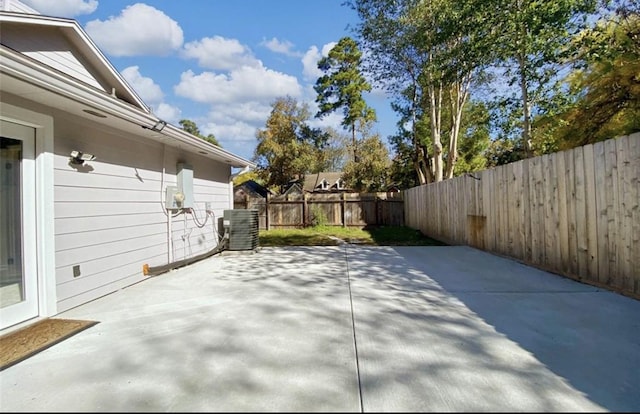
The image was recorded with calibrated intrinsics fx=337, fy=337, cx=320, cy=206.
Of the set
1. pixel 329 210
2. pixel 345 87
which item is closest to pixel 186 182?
pixel 329 210

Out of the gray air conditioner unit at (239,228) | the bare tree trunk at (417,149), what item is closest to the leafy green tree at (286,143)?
the bare tree trunk at (417,149)

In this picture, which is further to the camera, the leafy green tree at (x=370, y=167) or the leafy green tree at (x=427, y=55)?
the leafy green tree at (x=370, y=167)

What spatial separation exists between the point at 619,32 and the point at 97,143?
9823 millimetres

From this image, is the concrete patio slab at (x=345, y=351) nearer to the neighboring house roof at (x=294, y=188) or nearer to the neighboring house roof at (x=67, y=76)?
the neighboring house roof at (x=67, y=76)

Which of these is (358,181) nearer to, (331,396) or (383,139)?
(383,139)

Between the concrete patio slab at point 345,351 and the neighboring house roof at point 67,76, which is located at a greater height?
the neighboring house roof at point 67,76

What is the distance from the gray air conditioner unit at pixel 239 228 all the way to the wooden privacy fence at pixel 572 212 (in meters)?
4.90

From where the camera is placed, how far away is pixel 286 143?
1914 cm

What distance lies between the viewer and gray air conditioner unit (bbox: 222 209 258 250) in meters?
7.21

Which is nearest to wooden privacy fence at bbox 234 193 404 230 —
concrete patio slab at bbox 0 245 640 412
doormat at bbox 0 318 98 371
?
concrete patio slab at bbox 0 245 640 412

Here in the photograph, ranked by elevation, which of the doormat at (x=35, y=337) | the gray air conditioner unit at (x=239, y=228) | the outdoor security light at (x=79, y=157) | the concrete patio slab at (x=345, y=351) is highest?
the outdoor security light at (x=79, y=157)

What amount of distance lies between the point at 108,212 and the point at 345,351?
3.51m

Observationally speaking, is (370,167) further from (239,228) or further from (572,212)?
(572,212)

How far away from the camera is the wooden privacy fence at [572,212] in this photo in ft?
11.4
